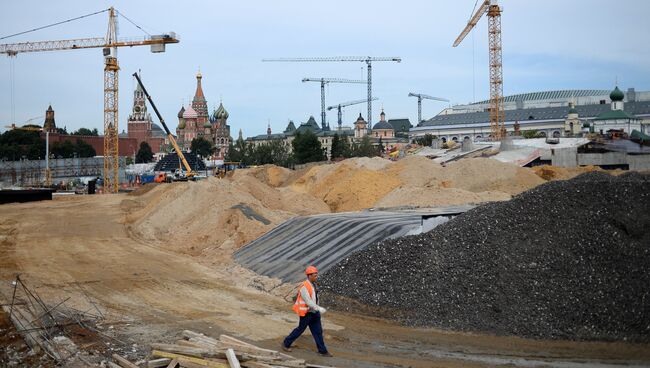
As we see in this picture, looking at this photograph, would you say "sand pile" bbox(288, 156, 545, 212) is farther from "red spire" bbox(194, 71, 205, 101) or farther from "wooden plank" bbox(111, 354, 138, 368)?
"red spire" bbox(194, 71, 205, 101)

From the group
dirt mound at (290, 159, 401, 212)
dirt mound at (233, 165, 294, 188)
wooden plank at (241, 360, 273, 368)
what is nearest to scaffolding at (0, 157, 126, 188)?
dirt mound at (233, 165, 294, 188)

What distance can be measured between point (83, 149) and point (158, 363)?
440 feet

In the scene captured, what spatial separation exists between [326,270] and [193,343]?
6267 mm

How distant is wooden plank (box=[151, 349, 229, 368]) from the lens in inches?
394

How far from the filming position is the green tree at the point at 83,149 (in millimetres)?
134125

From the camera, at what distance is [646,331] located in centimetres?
1147

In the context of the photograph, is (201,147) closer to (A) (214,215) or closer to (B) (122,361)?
(A) (214,215)

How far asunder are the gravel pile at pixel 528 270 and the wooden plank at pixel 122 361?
539 cm

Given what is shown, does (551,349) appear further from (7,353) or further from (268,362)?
(7,353)

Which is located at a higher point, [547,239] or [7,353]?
[547,239]

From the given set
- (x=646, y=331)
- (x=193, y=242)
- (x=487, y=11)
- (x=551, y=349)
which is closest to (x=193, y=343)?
(x=551, y=349)

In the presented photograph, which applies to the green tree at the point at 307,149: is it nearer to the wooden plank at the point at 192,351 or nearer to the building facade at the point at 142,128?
the wooden plank at the point at 192,351

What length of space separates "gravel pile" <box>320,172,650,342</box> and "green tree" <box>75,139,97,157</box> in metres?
128

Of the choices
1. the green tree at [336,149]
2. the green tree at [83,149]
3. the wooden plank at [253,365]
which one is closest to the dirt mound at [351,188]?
the wooden plank at [253,365]
